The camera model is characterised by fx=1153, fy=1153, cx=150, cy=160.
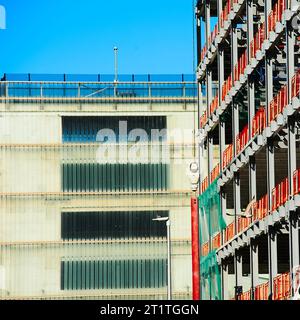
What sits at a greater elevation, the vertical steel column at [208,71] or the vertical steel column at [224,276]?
the vertical steel column at [208,71]

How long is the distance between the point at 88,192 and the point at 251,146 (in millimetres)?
36204

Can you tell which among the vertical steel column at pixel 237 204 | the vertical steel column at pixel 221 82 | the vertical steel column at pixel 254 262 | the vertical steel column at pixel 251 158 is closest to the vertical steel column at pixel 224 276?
the vertical steel column at pixel 237 204

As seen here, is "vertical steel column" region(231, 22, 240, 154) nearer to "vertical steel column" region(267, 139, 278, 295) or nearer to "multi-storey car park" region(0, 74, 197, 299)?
"vertical steel column" region(267, 139, 278, 295)

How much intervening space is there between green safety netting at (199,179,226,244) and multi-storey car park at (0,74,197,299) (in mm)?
16980

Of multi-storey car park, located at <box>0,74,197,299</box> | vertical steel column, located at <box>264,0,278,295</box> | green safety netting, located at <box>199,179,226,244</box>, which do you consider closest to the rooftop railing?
multi-storey car park, located at <box>0,74,197,299</box>

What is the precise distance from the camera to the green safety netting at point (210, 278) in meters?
65.1

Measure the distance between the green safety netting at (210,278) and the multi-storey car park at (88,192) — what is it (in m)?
16.0

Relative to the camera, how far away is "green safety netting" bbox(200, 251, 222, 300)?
6511 centimetres

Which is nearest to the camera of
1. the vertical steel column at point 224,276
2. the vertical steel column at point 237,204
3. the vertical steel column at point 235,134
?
the vertical steel column at point 237,204

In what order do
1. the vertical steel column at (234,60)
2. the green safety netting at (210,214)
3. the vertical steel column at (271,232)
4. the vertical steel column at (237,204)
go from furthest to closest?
the green safety netting at (210,214) < the vertical steel column at (234,60) < the vertical steel column at (237,204) < the vertical steel column at (271,232)

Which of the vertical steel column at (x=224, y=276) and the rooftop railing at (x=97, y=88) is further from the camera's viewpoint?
the rooftop railing at (x=97, y=88)

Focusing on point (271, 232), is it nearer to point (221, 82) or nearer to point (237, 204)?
point (237, 204)

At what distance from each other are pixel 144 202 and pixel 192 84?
975 cm

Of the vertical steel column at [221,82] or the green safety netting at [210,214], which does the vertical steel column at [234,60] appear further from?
the green safety netting at [210,214]
